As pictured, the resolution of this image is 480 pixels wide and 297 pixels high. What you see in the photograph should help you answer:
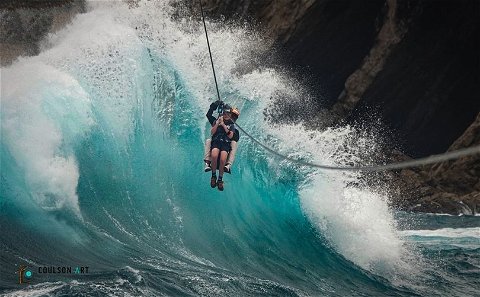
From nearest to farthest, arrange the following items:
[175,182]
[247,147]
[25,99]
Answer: [25,99] → [175,182] → [247,147]

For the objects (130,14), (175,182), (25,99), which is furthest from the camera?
(130,14)

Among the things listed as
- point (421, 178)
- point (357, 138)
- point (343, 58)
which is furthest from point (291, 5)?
point (421, 178)

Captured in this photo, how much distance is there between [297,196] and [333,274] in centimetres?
238

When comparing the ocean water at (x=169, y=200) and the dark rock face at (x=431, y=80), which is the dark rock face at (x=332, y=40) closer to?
the dark rock face at (x=431, y=80)

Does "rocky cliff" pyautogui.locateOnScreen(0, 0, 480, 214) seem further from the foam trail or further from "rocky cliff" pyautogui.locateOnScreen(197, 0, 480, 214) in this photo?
the foam trail

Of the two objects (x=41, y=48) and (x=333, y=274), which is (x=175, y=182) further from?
(x=41, y=48)

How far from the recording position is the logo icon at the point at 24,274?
7.16m

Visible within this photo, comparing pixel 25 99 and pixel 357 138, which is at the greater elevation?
pixel 357 138

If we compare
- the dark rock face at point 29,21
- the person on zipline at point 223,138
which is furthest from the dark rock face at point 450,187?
the dark rock face at point 29,21

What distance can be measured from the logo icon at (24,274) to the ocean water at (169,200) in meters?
0.07

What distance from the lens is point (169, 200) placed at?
1066 centimetres

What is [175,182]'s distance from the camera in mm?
11180

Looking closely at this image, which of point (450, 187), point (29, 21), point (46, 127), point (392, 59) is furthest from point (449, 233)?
point (29, 21)

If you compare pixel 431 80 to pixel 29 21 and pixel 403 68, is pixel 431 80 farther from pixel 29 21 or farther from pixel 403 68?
pixel 29 21
